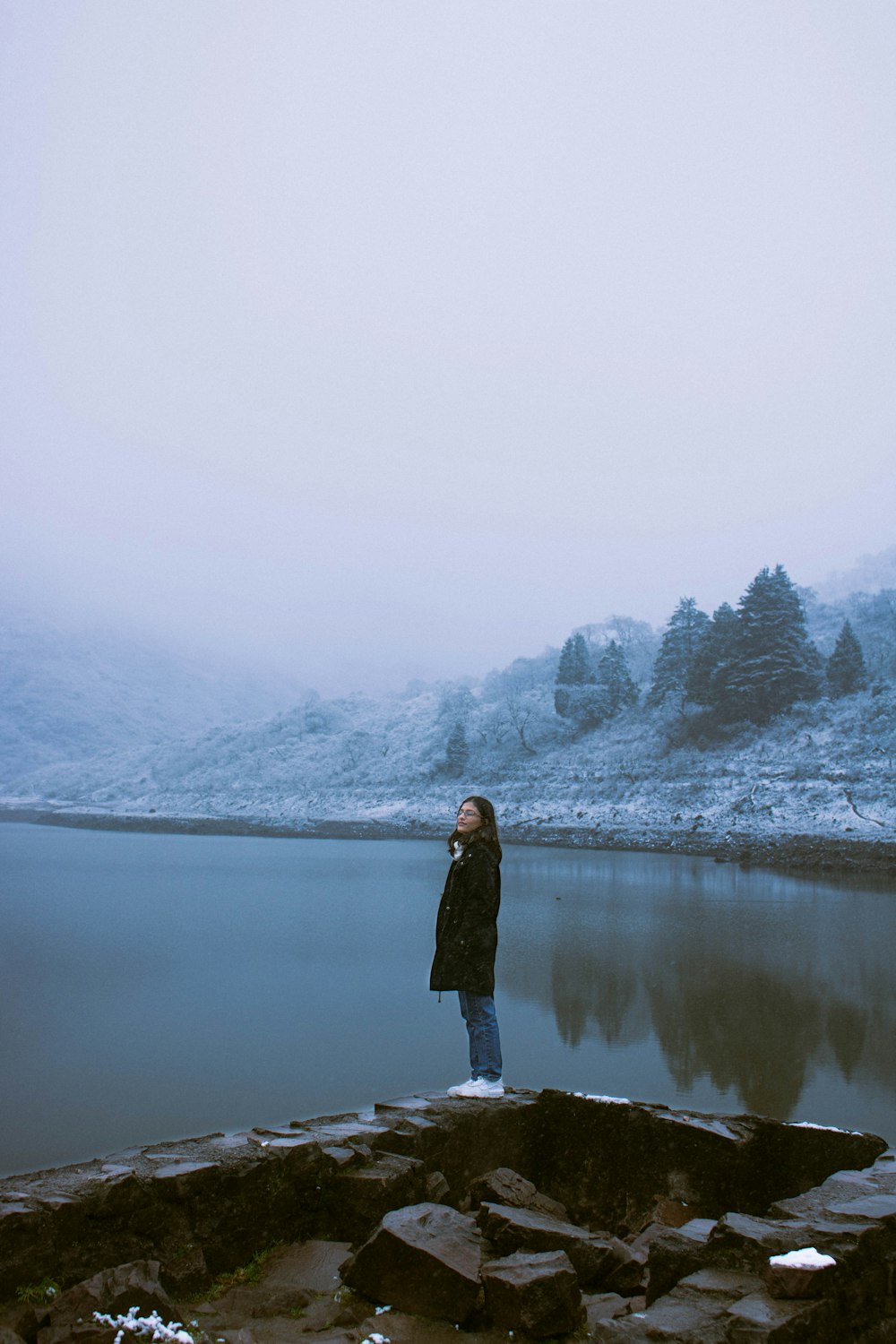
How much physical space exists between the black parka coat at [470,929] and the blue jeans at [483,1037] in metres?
0.12

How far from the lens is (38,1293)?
4.23m

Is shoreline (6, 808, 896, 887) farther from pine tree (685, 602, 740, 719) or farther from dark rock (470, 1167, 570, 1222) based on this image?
dark rock (470, 1167, 570, 1222)

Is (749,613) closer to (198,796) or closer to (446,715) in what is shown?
(446,715)

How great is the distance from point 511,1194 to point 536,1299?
4.42 ft

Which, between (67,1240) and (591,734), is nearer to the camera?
(67,1240)

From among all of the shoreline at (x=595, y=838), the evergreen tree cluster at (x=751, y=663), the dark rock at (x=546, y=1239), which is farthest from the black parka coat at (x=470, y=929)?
the evergreen tree cluster at (x=751, y=663)

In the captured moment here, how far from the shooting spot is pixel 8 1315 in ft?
13.3

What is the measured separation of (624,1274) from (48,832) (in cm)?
6212

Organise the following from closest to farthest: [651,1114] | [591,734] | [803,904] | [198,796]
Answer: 1. [651,1114]
2. [803,904]
3. [591,734]
4. [198,796]

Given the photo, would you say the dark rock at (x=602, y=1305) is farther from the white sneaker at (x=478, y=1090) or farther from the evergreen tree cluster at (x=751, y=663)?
the evergreen tree cluster at (x=751, y=663)

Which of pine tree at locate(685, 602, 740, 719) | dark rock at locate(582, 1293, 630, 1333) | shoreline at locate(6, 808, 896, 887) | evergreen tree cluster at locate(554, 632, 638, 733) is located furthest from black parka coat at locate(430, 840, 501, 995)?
evergreen tree cluster at locate(554, 632, 638, 733)

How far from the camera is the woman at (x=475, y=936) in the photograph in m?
6.62

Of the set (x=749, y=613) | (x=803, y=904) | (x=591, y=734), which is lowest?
(x=803, y=904)

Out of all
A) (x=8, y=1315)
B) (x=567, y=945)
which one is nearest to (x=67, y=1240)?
(x=8, y=1315)
